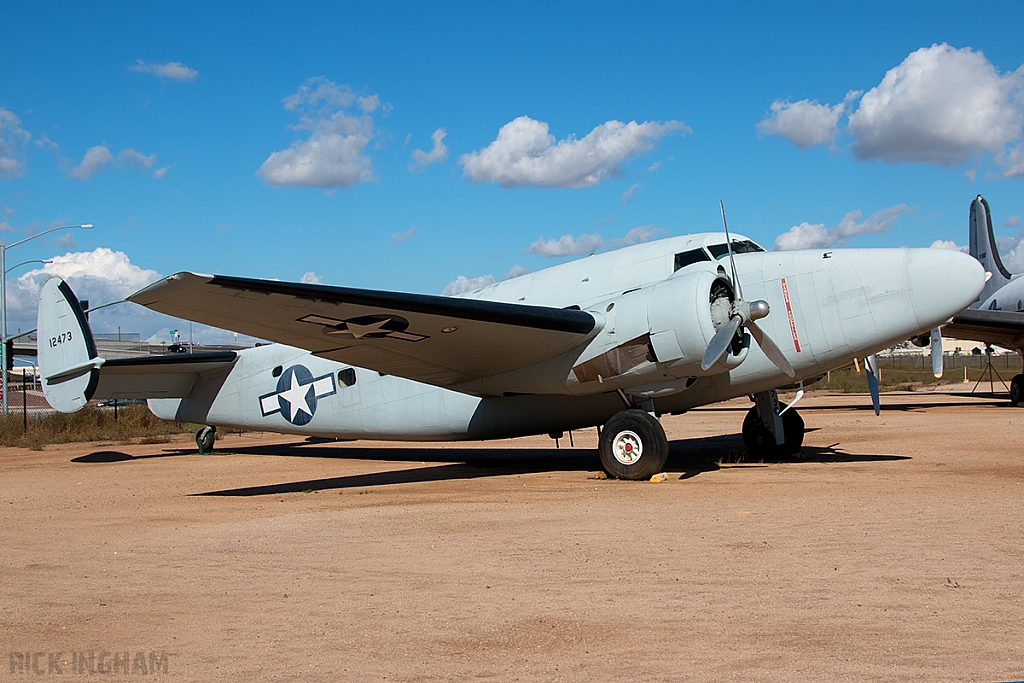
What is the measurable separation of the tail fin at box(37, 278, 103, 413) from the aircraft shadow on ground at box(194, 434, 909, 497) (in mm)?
3825

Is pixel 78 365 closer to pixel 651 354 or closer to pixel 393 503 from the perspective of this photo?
pixel 393 503

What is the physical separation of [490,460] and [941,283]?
8582 millimetres

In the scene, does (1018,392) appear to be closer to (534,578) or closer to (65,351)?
(534,578)

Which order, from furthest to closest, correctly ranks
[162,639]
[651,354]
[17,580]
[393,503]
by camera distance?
[651,354] → [393,503] → [17,580] → [162,639]

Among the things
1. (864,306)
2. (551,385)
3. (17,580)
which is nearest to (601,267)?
(551,385)

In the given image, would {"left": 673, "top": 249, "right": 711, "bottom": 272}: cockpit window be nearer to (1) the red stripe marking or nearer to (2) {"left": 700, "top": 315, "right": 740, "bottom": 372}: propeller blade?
(1) the red stripe marking

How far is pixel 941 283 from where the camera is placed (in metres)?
10.4

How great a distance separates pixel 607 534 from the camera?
24.3 feet

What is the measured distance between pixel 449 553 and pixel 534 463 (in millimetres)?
8090

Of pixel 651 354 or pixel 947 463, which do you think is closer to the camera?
pixel 651 354

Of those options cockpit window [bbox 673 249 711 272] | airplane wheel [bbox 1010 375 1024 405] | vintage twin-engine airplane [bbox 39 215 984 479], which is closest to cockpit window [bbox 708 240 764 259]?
vintage twin-engine airplane [bbox 39 215 984 479]

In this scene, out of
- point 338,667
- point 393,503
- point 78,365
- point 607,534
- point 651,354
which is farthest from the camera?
point 78,365

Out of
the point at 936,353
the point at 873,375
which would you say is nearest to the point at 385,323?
the point at 873,375

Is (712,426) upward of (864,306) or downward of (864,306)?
downward
